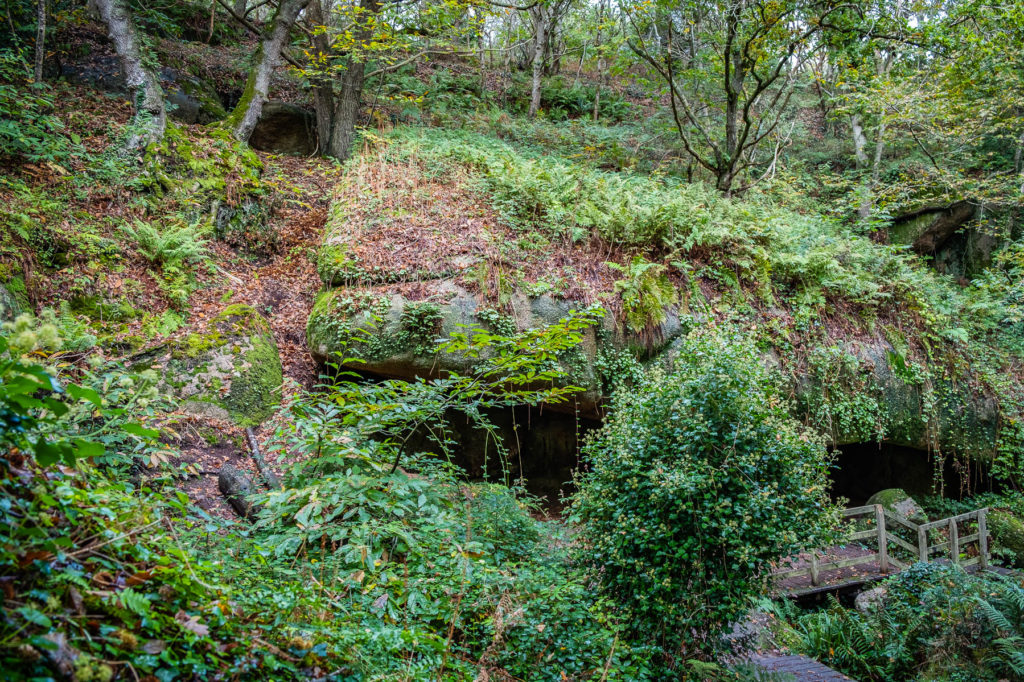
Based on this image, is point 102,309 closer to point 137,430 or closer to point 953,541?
point 137,430

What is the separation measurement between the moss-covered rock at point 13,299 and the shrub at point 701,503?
262 inches

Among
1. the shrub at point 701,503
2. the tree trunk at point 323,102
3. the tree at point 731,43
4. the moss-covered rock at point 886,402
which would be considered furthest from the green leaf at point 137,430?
the tree trunk at point 323,102

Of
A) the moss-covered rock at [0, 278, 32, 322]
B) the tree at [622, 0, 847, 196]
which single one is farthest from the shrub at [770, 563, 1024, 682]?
the moss-covered rock at [0, 278, 32, 322]

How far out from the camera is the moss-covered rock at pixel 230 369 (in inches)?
258

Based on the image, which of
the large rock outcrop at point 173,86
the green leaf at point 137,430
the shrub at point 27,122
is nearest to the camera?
the green leaf at point 137,430

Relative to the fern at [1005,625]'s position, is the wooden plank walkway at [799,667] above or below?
below

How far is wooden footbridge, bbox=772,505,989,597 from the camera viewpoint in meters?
8.52

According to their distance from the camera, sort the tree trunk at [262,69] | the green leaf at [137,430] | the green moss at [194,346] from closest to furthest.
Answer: the green leaf at [137,430]
the green moss at [194,346]
the tree trunk at [262,69]

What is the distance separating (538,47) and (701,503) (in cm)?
1423

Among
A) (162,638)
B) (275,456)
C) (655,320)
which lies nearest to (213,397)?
(275,456)

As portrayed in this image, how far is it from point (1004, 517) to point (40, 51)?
63.0ft

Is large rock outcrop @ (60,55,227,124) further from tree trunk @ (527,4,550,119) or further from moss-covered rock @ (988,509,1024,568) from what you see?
moss-covered rock @ (988,509,1024,568)

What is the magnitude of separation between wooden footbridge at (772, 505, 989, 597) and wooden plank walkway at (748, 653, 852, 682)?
164 centimetres

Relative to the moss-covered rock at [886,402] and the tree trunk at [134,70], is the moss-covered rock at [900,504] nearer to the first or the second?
the moss-covered rock at [886,402]
